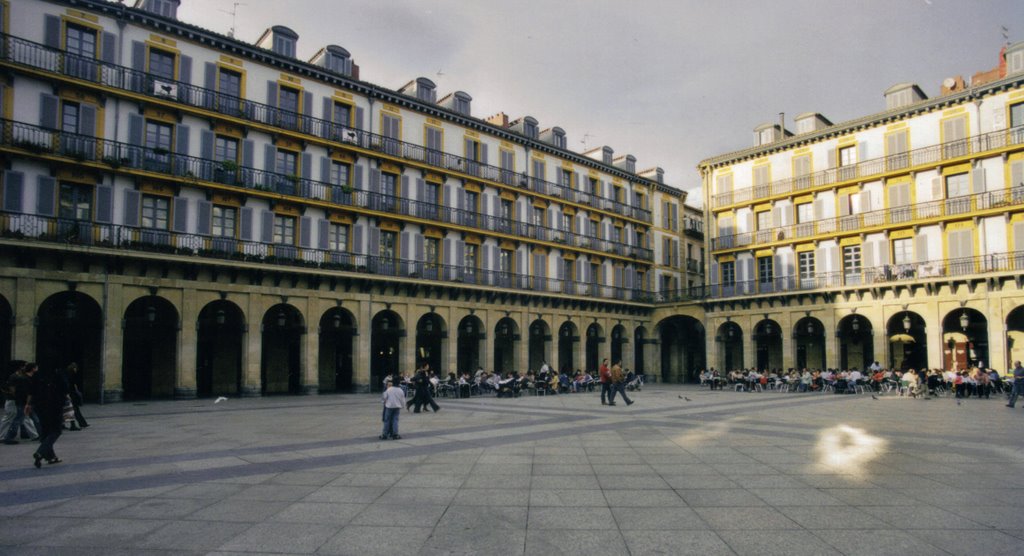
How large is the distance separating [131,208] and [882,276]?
36.9 metres

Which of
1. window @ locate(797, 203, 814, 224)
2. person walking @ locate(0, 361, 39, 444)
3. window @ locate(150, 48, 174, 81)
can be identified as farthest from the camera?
window @ locate(797, 203, 814, 224)

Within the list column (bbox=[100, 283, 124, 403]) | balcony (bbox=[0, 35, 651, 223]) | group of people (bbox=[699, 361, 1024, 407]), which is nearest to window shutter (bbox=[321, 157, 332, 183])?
balcony (bbox=[0, 35, 651, 223])

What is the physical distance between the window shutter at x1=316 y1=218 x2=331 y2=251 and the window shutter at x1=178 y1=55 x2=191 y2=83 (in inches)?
313

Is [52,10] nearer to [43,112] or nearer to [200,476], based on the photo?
[43,112]

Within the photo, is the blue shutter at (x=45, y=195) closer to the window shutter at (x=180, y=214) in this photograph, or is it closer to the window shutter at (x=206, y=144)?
the window shutter at (x=180, y=214)

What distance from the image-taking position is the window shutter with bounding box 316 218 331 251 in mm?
29875

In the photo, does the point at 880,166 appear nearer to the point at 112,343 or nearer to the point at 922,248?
the point at 922,248

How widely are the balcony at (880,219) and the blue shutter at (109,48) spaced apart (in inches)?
1412

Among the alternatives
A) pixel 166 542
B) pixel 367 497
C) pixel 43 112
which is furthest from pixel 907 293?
pixel 43 112

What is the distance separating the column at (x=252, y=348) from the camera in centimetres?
2691

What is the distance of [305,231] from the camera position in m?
29.5

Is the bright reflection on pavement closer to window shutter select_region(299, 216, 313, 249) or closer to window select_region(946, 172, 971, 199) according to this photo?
window shutter select_region(299, 216, 313, 249)

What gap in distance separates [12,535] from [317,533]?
9.83 feet

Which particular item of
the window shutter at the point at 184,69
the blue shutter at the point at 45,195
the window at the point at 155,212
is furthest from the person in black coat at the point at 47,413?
the window shutter at the point at 184,69
